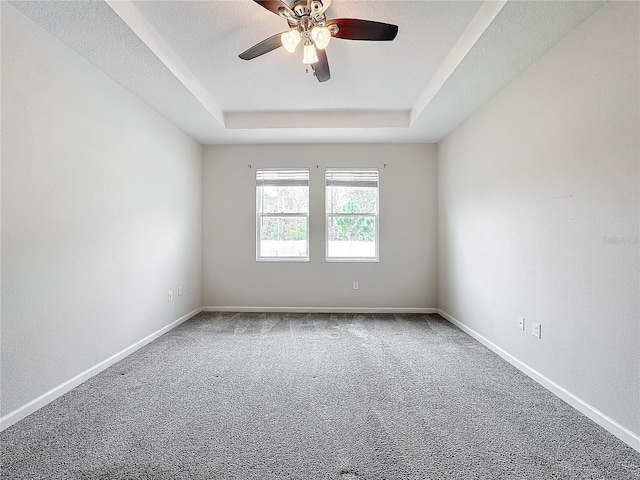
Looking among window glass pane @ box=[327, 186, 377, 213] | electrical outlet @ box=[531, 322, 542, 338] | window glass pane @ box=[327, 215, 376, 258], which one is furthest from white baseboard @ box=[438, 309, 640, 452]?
window glass pane @ box=[327, 186, 377, 213]

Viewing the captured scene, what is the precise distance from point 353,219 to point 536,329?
2.70 metres

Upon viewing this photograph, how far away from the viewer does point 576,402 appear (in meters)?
2.01

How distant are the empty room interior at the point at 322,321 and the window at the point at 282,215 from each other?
0.79m

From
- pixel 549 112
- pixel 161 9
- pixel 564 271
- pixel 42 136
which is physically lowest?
pixel 564 271

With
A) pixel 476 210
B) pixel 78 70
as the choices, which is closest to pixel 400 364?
pixel 476 210

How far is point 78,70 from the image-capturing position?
7.62ft

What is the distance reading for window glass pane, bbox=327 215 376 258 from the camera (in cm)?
462

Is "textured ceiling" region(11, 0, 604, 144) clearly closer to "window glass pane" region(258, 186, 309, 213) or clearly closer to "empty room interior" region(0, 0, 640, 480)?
"empty room interior" region(0, 0, 640, 480)

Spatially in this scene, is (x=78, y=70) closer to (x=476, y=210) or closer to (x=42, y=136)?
(x=42, y=136)

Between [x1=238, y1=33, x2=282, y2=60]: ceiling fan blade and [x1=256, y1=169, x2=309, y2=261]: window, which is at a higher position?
[x1=238, y1=33, x2=282, y2=60]: ceiling fan blade

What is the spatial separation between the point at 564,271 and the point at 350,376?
1.74 metres

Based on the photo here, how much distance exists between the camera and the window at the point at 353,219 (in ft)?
15.1

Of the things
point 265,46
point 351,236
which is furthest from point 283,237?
point 265,46

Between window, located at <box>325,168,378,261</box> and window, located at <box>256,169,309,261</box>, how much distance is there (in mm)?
405
